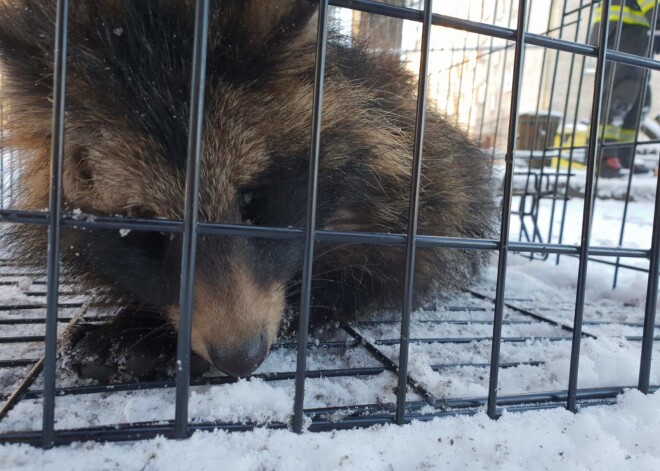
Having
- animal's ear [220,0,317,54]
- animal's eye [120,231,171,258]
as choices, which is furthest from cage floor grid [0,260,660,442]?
animal's ear [220,0,317,54]

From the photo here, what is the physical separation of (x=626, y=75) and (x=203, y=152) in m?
5.27

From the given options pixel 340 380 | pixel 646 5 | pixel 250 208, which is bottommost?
pixel 340 380

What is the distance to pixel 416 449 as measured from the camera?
1.09m

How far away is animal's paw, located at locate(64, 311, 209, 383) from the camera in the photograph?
1.42 m

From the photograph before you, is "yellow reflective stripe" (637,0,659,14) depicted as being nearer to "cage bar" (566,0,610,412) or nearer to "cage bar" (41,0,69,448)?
"cage bar" (566,0,610,412)

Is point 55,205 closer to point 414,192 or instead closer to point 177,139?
point 177,139

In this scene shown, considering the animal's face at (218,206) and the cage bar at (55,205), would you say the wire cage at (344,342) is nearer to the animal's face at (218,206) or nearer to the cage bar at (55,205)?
the cage bar at (55,205)

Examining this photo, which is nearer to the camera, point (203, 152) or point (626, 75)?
point (203, 152)

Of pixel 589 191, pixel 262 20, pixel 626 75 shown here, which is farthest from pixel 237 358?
pixel 626 75

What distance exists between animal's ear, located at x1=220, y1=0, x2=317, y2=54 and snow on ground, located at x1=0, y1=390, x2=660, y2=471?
1.00 m

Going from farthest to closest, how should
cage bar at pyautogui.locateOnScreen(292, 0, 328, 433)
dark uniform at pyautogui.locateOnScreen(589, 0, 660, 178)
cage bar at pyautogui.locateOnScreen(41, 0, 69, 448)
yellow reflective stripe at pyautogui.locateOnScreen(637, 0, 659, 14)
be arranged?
1. yellow reflective stripe at pyautogui.locateOnScreen(637, 0, 659, 14)
2. dark uniform at pyautogui.locateOnScreen(589, 0, 660, 178)
3. cage bar at pyautogui.locateOnScreen(292, 0, 328, 433)
4. cage bar at pyautogui.locateOnScreen(41, 0, 69, 448)

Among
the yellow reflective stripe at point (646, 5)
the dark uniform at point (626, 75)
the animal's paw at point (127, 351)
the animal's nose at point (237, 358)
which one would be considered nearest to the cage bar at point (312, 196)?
the animal's nose at point (237, 358)

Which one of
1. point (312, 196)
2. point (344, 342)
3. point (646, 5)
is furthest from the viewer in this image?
point (646, 5)

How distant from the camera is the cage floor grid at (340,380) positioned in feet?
3.72
